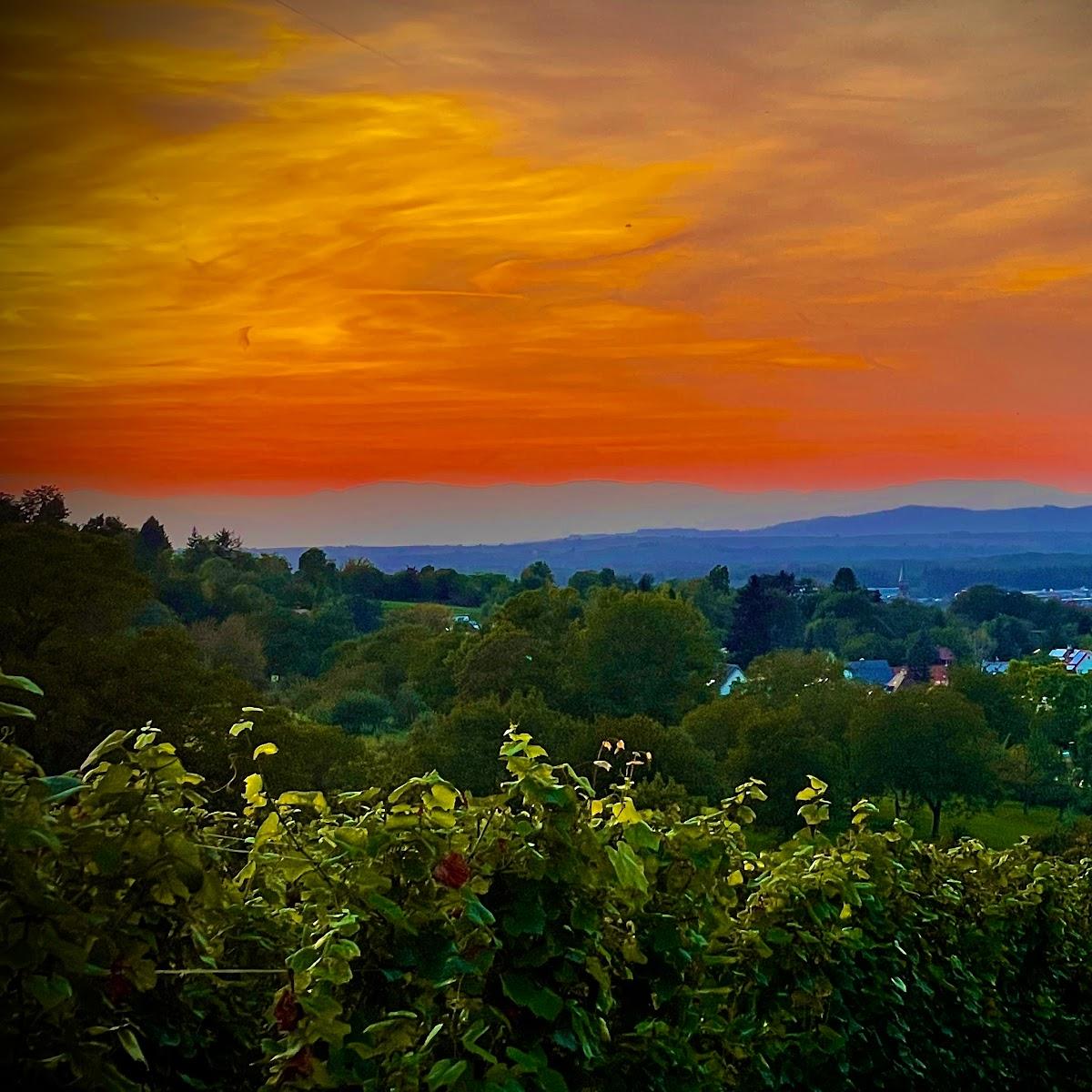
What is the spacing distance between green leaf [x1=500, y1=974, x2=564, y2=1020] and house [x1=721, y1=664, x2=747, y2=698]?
27.0 m

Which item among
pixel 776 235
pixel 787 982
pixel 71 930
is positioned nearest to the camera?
pixel 71 930

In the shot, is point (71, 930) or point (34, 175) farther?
point (34, 175)

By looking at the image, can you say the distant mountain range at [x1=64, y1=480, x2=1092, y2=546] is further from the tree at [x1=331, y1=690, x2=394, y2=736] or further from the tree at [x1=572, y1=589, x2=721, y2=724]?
the tree at [x1=331, y1=690, x2=394, y2=736]

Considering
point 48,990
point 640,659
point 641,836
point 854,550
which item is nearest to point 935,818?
point 854,550

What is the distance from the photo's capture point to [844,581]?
32.9m

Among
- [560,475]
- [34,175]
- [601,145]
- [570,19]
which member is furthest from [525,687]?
[34,175]

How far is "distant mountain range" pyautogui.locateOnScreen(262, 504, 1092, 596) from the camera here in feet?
84.2

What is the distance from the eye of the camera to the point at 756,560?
30.6 meters

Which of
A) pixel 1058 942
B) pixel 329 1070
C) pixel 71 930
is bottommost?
pixel 1058 942

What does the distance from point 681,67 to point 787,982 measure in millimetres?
8569

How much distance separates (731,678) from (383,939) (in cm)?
3132

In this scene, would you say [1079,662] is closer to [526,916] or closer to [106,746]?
[526,916]

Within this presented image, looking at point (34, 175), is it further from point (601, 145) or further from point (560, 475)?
point (560, 475)

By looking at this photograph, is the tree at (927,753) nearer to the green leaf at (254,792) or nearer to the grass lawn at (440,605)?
the grass lawn at (440,605)
